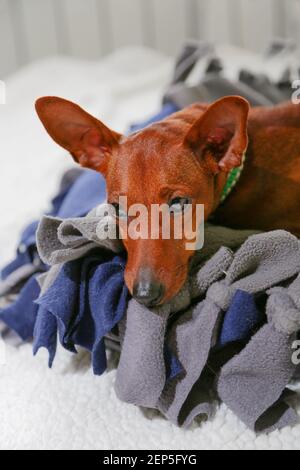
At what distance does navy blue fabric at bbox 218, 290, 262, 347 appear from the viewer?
79cm

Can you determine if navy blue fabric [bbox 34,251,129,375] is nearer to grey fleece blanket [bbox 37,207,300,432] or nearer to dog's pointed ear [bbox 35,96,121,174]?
grey fleece blanket [bbox 37,207,300,432]

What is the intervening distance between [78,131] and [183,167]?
170 millimetres

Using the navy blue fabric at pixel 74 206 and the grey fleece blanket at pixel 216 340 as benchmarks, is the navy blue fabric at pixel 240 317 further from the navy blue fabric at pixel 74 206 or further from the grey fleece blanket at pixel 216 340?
the navy blue fabric at pixel 74 206

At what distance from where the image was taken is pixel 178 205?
808 millimetres

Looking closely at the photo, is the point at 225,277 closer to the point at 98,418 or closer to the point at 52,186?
the point at 98,418

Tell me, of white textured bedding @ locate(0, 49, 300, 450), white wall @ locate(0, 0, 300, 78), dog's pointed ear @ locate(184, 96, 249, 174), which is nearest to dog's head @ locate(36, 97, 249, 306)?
dog's pointed ear @ locate(184, 96, 249, 174)

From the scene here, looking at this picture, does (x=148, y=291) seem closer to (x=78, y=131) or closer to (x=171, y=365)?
(x=171, y=365)

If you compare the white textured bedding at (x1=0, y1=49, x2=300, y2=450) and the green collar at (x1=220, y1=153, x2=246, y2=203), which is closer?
the white textured bedding at (x1=0, y1=49, x2=300, y2=450)

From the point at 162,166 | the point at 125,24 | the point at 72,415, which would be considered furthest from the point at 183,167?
the point at 125,24

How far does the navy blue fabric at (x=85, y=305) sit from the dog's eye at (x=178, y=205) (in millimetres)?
123

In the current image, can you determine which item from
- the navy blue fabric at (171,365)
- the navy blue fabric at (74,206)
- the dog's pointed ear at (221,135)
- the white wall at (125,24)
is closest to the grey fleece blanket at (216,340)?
the navy blue fabric at (171,365)

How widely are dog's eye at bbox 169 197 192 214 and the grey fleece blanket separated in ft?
0.27

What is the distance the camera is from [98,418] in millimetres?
828
